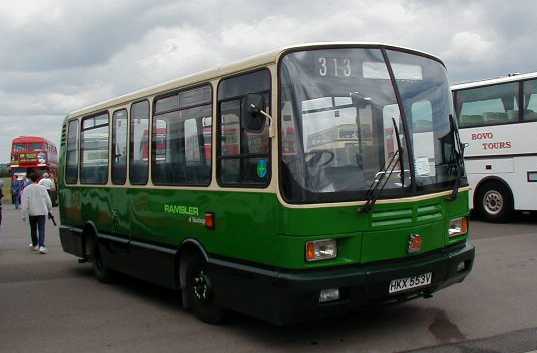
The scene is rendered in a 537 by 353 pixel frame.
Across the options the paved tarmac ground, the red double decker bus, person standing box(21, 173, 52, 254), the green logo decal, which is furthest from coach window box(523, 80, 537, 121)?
the red double decker bus

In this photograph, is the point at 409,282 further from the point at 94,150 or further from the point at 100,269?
the point at 94,150

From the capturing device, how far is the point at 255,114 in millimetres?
5789

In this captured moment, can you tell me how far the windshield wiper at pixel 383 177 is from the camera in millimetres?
5645

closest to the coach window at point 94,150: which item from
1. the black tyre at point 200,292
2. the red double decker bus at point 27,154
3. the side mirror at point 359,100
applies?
the black tyre at point 200,292

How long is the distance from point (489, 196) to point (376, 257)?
1135 centimetres

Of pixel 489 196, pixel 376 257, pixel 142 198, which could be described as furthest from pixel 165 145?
pixel 489 196

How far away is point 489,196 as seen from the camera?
1617cm

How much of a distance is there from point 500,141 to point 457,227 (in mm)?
9968

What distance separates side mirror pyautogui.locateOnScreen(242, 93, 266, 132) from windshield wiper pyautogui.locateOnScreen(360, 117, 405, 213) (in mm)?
1126

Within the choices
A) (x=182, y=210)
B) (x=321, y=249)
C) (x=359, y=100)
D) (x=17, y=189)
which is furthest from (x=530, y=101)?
(x=17, y=189)

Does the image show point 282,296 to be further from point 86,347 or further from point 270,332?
point 86,347

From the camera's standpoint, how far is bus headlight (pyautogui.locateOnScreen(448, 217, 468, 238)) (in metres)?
6.50

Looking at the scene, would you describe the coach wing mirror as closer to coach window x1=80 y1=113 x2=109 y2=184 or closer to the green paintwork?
the green paintwork

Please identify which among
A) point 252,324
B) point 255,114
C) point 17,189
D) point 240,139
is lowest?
point 252,324
